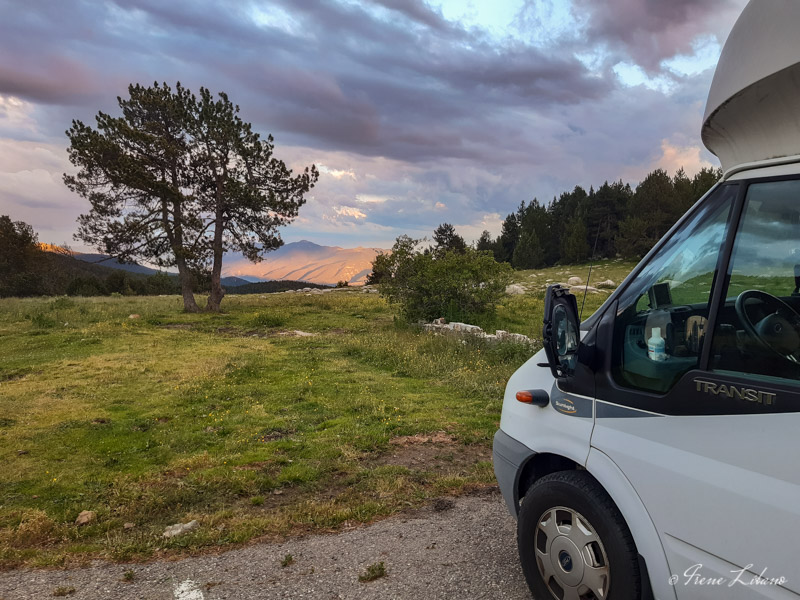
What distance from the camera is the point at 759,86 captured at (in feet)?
6.54

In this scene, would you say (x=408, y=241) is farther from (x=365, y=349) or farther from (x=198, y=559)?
(x=198, y=559)

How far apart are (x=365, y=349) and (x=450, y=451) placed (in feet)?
25.8

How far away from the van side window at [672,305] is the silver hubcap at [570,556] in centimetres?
86

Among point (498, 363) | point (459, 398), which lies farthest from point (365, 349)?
point (459, 398)

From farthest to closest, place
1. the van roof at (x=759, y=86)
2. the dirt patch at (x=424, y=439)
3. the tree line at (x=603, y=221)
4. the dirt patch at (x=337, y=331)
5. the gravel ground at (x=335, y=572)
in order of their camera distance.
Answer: the tree line at (x=603, y=221), the dirt patch at (x=337, y=331), the dirt patch at (x=424, y=439), the gravel ground at (x=335, y=572), the van roof at (x=759, y=86)

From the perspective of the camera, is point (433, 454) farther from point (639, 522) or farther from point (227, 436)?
point (639, 522)

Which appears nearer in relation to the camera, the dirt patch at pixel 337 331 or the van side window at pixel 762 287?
the van side window at pixel 762 287

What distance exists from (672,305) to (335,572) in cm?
305

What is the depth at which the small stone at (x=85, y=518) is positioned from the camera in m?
4.68

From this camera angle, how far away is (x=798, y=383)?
→ 1.79 m

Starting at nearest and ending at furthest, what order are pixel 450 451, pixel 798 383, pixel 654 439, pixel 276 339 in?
pixel 798 383, pixel 654 439, pixel 450 451, pixel 276 339

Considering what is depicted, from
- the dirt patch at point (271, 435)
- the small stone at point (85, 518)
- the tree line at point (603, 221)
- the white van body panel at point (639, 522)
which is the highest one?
the tree line at point (603, 221)

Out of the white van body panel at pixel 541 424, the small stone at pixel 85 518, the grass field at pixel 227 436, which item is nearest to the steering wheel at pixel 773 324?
the white van body panel at pixel 541 424

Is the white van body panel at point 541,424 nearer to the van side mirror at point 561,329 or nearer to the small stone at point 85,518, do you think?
the van side mirror at point 561,329
